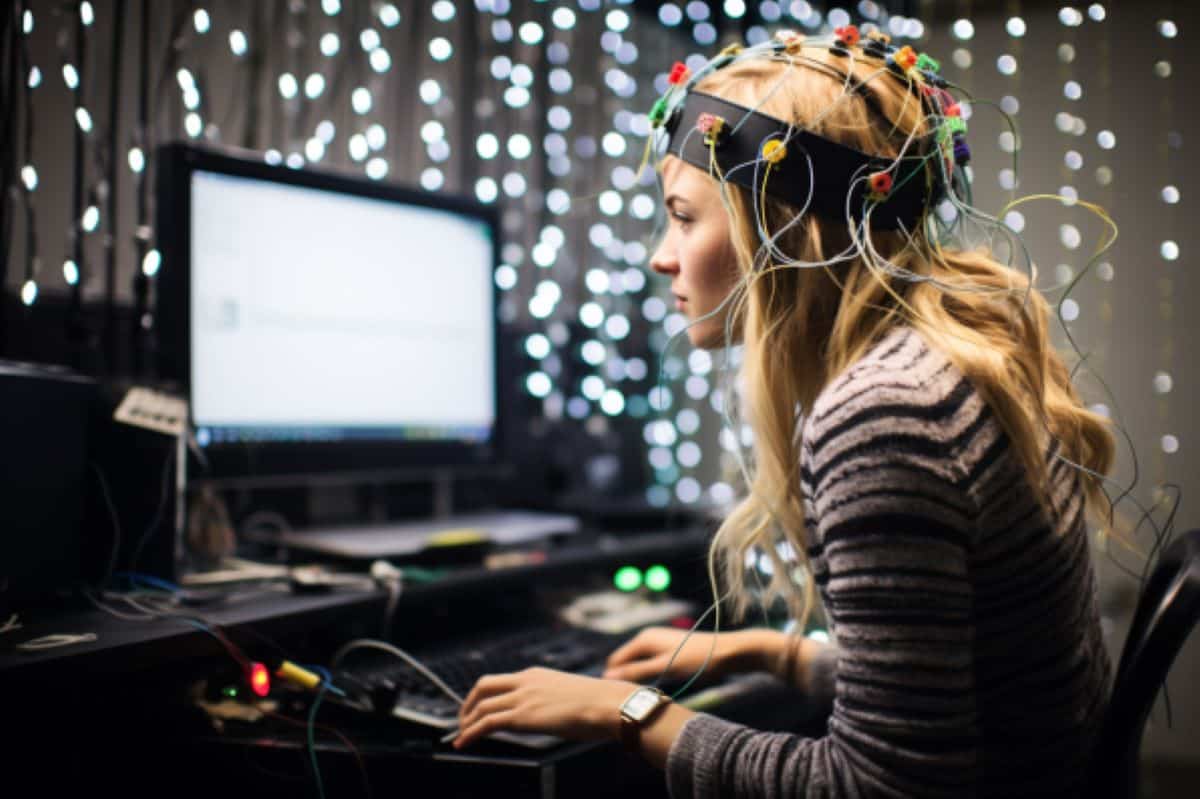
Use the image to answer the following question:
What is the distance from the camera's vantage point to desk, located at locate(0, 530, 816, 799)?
0.75 meters

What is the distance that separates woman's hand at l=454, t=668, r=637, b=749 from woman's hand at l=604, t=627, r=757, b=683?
161 mm

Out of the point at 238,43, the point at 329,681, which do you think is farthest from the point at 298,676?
the point at 238,43

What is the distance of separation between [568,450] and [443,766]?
1088 millimetres

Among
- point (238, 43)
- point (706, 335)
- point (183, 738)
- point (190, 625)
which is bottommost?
point (183, 738)

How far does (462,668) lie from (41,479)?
0.45 metres

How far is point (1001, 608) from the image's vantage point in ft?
2.40

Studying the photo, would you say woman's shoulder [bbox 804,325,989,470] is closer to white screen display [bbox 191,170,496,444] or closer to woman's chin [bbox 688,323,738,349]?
woman's chin [bbox 688,323,738,349]

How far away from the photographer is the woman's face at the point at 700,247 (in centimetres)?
92

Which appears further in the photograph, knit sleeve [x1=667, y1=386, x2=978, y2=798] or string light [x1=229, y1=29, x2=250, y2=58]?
string light [x1=229, y1=29, x2=250, y2=58]

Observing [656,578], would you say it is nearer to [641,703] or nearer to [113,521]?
[641,703]

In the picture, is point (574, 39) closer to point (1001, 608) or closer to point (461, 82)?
point (461, 82)

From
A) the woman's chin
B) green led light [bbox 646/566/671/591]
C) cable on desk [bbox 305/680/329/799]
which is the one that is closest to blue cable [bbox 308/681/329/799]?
cable on desk [bbox 305/680/329/799]

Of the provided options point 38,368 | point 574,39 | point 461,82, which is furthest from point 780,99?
point 574,39

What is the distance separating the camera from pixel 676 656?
1.02m
